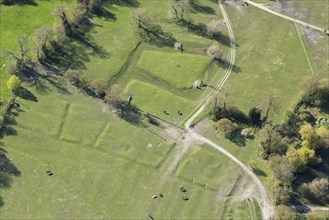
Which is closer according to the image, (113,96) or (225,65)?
(113,96)

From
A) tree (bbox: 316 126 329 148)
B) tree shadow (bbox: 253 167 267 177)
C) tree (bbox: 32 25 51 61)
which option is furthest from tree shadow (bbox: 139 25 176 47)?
tree (bbox: 316 126 329 148)

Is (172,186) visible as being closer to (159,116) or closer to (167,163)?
(167,163)

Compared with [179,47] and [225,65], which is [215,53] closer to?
[225,65]

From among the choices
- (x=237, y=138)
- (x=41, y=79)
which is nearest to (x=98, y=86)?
(x=41, y=79)

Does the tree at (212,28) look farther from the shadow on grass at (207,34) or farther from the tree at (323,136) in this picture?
the tree at (323,136)

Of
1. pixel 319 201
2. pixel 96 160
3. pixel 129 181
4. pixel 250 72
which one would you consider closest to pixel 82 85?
pixel 96 160

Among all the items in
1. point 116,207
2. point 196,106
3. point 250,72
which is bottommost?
point 116,207

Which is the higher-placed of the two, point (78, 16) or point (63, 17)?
point (78, 16)

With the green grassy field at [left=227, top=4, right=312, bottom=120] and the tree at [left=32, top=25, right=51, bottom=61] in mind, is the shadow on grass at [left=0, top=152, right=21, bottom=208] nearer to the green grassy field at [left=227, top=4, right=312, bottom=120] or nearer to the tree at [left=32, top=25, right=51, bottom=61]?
the tree at [left=32, top=25, right=51, bottom=61]
